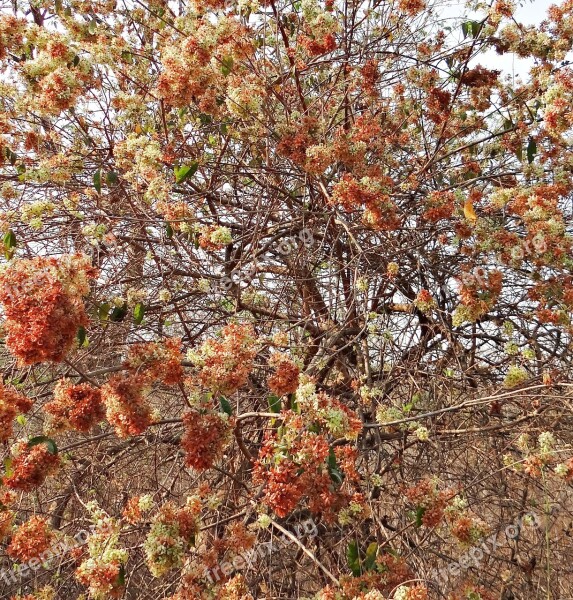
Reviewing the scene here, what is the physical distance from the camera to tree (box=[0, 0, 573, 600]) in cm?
197

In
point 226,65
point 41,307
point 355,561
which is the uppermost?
point 226,65

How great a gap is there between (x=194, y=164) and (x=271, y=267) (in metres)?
1.76

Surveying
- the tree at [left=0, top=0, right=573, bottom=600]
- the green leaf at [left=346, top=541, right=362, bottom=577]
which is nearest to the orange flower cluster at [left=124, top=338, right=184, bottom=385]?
the tree at [left=0, top=0, right=573, bottom=600]

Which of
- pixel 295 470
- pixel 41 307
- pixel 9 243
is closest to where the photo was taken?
pixel 41 307

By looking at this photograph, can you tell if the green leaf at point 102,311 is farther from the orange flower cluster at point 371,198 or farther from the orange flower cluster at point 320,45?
the orange flower cluster at point 320,45

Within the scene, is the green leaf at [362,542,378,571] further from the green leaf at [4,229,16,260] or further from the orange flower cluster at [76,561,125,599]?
the green leaf at [4,229,16,260]

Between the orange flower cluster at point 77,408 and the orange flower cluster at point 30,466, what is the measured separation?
137mm

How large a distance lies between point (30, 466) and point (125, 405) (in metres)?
0.53

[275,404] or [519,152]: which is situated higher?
[519,152]

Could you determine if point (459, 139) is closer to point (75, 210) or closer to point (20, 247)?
point (75, 210)

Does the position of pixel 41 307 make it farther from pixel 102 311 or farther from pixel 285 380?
pixel 285 380

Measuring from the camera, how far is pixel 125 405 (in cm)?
183

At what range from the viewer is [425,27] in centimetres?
466

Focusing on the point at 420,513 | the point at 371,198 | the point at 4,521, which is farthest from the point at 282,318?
the point at 4,521
